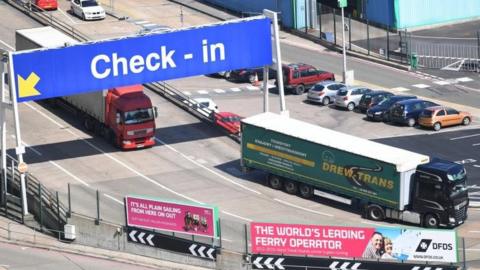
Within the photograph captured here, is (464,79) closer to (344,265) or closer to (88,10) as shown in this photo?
(88,10)

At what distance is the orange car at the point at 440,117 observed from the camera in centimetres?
7100

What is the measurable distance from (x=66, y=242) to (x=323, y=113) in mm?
25902

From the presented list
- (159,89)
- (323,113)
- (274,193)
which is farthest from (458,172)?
(159,89)

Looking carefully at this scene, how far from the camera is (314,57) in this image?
3504 inches

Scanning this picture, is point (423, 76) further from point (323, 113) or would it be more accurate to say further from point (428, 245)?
point (428, 245)

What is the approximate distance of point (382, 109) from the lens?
7325cm

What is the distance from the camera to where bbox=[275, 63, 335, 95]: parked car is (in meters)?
79.9

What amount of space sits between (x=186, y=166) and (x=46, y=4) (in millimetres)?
34359

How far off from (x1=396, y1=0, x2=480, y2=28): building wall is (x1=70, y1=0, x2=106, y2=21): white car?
22.9m

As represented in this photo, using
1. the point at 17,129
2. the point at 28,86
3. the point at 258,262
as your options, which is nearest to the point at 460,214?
the point at 258,262

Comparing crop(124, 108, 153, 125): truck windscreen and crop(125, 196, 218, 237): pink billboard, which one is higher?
crop(125, 196, 218, 237): pink billboard

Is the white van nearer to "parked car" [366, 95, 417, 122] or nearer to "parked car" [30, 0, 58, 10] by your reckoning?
"parked car" [366, 95, 417, 122]

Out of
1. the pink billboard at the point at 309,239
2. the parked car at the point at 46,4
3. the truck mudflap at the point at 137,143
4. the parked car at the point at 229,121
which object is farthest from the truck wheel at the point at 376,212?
the parked car at the point at 46,4

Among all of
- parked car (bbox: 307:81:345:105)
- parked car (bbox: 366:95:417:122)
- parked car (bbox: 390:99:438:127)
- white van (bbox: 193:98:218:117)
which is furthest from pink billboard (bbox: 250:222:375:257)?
parked car (bbox: 307:81:345:105)
